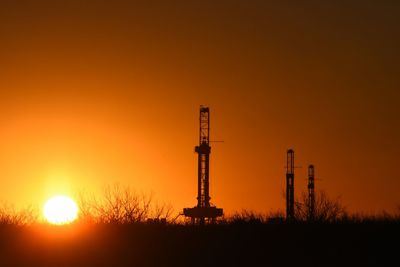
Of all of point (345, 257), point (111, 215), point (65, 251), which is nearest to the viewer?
point (345, 257)

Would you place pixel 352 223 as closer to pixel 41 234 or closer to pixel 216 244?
pixel 216 244

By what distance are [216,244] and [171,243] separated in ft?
6.96

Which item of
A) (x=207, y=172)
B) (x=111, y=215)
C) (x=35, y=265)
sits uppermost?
(x=207, y=172)

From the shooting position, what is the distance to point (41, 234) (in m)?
43.0

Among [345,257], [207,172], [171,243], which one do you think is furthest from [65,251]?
[207,172]

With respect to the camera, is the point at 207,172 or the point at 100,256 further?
the point at 207,172

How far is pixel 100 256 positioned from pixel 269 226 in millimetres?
8892

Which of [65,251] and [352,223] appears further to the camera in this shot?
[352,223]

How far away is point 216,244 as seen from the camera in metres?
39.4

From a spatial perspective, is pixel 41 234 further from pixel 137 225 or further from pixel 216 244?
pixel 216 244

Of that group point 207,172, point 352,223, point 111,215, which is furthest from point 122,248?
point 207,172

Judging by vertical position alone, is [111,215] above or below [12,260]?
above

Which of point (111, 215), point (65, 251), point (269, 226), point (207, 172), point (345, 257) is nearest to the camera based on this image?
point (345, 257)

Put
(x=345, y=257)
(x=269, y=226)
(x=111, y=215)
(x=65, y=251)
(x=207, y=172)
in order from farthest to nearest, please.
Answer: (x=207, y=172) < (x=111, y=215) < (x=269, y=226) < (x=65, y=251) < (x=345, y=257)
